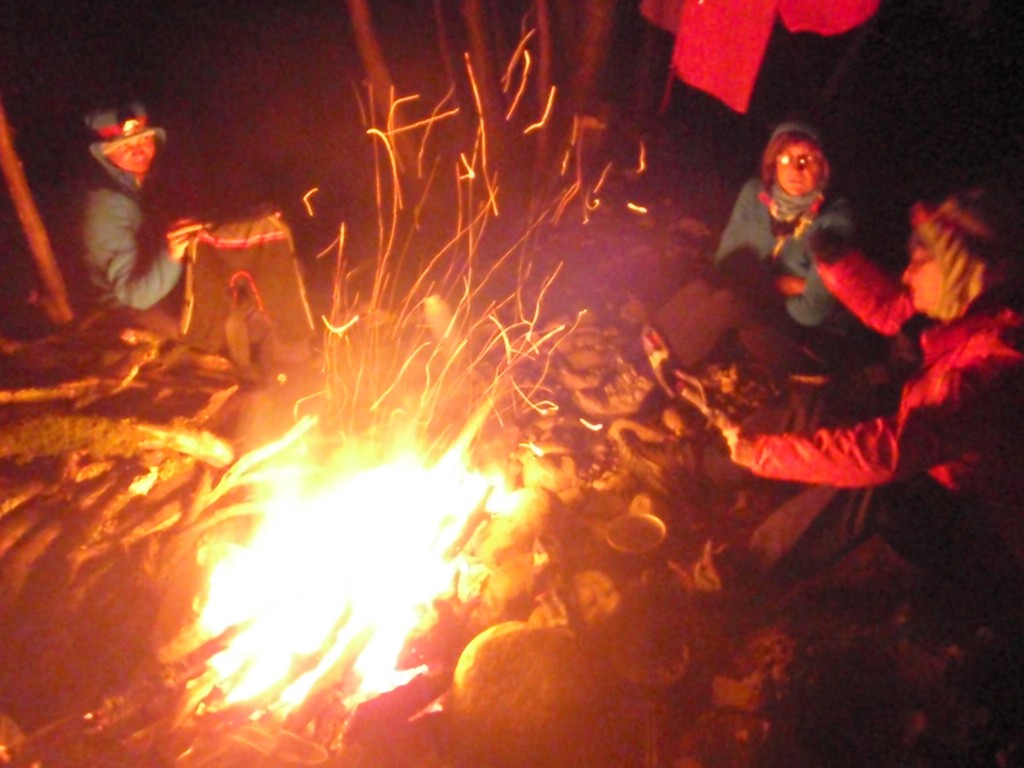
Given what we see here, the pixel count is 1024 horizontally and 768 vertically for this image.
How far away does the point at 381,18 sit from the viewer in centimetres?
668

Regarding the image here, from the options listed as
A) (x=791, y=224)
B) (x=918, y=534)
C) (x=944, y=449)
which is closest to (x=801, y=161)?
(x=791, y=224)

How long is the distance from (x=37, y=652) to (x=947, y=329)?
176 inches

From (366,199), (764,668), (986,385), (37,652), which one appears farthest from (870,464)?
(366,199)

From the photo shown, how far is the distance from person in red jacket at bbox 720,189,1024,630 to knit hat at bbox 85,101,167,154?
12.5 feet

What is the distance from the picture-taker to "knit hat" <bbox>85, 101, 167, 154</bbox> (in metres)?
4.01

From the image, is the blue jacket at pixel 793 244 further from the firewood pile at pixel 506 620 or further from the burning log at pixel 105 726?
the burning log at pixel 105 726

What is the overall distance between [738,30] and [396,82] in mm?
3137

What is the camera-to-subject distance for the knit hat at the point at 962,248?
299cm

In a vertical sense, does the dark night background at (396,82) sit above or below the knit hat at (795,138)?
below

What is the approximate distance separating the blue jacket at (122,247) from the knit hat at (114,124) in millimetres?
111

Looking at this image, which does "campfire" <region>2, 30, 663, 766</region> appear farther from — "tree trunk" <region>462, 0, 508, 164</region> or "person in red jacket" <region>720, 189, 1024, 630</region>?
"person in red jacket" <region>720, 189, 1024, 630</region>

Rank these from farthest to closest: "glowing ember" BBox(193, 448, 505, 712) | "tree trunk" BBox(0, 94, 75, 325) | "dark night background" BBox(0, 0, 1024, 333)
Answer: "dark night background" BBox(0, 0, 1024, 333), "tree trunk" BBox(0, 94, 75, 325), "glowing ember" BBox(193, 448, 505, 712)

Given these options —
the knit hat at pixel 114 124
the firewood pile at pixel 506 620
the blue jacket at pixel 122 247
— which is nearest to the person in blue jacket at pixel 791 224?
the firewood pile at pixel 506 620

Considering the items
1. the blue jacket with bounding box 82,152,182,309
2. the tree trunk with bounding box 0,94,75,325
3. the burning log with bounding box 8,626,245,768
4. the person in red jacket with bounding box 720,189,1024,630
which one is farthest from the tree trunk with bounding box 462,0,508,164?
the burning log with bounding box 8,626,245,768
